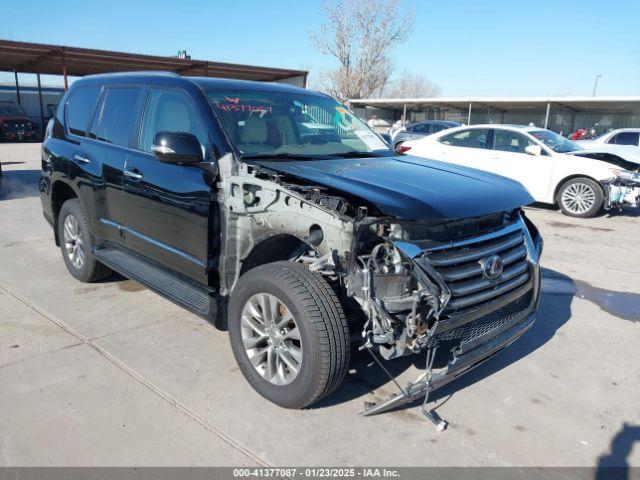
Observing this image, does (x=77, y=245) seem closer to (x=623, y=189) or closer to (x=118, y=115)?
(x=118, y=115)

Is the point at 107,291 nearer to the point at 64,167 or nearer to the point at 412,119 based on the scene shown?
the point at 64,167

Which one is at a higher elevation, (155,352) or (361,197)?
(361,197)

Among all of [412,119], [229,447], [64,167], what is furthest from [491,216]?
[412,119]

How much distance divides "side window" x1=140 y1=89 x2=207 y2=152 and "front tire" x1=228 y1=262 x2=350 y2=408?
116 cm

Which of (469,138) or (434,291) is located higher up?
(469,138)

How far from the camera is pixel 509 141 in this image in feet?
33.7

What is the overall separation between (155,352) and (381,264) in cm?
196

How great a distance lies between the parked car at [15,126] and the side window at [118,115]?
967 inches

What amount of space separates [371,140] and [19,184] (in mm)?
10233

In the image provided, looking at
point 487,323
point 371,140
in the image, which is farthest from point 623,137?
point 487,323

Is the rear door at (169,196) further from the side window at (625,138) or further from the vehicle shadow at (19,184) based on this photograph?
the side window at (625,138)

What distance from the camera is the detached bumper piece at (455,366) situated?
2697 millimetres

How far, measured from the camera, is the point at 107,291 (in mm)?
4887

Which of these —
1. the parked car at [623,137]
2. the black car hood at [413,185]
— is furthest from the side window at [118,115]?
the parked car at [623,137]
